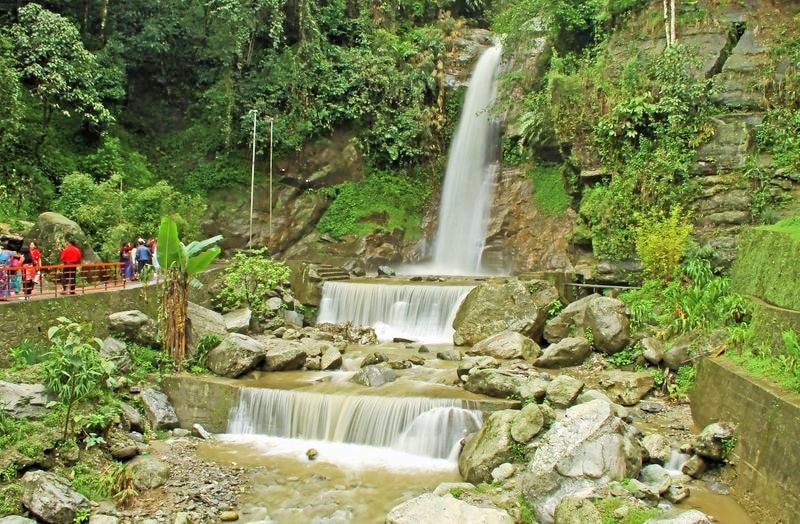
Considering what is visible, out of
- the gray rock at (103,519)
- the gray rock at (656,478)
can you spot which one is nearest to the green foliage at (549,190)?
the gray rock at (656,478)

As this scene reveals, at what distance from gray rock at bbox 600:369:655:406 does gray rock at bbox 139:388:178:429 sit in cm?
830

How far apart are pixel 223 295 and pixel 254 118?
390 inches

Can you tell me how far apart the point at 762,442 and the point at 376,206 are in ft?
60.6

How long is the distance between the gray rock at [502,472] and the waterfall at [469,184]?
13982 millimetres

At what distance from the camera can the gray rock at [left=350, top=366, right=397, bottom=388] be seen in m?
12.0

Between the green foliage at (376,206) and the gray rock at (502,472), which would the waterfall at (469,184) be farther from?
the gray rock at (502,472)

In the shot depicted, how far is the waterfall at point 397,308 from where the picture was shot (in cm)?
1691

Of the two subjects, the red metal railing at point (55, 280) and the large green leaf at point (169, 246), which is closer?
the red metal railing at point (55, 280)

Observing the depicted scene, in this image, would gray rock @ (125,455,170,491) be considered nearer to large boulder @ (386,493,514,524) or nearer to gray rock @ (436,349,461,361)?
large boulder @ (386,493,514,524)

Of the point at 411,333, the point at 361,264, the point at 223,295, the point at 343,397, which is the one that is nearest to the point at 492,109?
the point at 361,264

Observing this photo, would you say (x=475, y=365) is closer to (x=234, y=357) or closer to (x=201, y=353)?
(x=234, y=357)

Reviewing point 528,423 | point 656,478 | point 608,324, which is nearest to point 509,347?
point 608,324

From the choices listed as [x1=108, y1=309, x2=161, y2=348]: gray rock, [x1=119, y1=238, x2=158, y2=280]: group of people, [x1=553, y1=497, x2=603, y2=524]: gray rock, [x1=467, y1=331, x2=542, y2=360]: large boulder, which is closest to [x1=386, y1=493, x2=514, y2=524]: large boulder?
[x1=553, y1=497, x2=603, y2=524]: gray rock

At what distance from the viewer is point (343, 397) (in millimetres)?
11117
